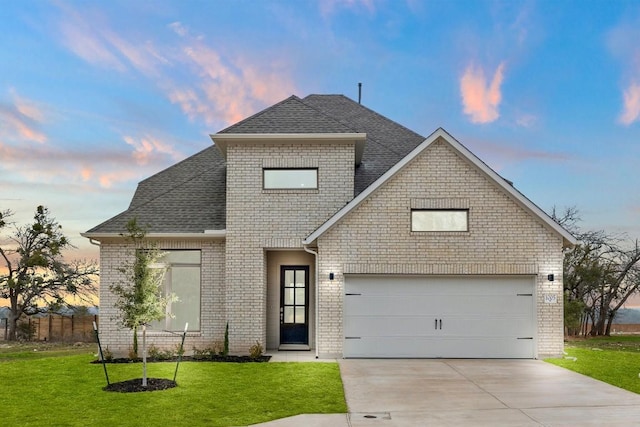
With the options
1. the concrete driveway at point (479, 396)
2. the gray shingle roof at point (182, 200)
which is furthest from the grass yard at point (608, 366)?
the gray shingle roof at point (182, 200)

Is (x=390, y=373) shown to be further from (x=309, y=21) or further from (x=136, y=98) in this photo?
(x=136, y=98)

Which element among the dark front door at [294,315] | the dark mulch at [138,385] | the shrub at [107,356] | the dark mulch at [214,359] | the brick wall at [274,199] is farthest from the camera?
the dark front door at [294,315]

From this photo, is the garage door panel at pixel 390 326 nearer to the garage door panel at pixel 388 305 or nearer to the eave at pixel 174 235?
the garage door panel at pixel 388 305

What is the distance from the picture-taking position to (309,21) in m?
17.6

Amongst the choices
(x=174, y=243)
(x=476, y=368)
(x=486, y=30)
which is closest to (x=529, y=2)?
(x=486, y=30)

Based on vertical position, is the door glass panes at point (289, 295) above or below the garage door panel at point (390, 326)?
above

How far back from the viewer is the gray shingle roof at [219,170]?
17312 mm

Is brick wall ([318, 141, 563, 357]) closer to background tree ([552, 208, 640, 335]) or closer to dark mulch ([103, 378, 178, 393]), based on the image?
dark mulch ([103, 378, 178, 393])

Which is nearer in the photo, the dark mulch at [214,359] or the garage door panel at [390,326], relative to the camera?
the dark mulch at [214,359]

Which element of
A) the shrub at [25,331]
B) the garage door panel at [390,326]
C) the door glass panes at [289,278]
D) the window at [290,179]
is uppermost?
the window at [290,179]

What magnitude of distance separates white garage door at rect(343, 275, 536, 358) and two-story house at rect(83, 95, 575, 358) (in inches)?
1.0

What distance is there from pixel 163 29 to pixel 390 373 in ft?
34.2

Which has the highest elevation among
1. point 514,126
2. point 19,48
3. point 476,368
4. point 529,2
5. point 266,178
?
point 529,2

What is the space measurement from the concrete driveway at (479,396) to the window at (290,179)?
4908 mm
